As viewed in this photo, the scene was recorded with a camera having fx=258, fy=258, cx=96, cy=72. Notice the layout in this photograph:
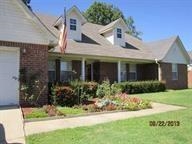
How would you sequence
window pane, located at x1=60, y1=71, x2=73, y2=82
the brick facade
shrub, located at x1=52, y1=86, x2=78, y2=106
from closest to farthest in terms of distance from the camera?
shrub, located at x1=52, y1=86, x2=78, y2=106, window pane, located at x1=60, y1=71, x2=73, y2=82, the brick facade

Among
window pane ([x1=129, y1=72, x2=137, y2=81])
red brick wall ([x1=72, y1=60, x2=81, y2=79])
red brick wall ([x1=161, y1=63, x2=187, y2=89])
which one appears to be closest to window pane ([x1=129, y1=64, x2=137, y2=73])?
window pane ([x1=129, y1=72, x2=137, y2=81])

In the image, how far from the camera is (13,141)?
6551 millimetres

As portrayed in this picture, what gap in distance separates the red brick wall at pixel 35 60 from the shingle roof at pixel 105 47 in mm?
4377

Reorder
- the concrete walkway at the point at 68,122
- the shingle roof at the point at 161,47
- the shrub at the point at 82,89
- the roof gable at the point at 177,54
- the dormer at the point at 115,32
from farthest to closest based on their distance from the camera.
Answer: the roof gable at the point at 177,54
the shingle roof at the point at 161,47
the dormer at the point at 115,32
the shrub at the point at 82,89
the concrete walkway at the point at 68,122

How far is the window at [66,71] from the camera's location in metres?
19.1

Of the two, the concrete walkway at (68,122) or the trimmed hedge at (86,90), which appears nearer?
the concrete walkway at (68,122)

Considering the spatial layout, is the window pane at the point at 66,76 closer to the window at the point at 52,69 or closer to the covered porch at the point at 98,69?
the covered porch at the point at 98,69

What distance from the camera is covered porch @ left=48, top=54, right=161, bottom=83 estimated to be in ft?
61.6

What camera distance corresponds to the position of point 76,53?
59.1 feet

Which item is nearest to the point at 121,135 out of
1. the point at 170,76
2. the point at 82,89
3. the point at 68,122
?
the point at 68,122

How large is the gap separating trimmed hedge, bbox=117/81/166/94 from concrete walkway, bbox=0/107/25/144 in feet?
35.5

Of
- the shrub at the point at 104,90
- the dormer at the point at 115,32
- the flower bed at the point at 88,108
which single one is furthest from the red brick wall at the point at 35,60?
the dormer at the point at 115,32

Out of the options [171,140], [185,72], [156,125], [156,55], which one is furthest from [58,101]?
[185,72]

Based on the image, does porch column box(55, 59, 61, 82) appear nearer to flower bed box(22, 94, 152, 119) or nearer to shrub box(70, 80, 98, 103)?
shrub box(70, 80, 98, 103)
